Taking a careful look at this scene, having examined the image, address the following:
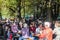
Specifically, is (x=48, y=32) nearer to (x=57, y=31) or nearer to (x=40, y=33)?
(x=57, y=31)

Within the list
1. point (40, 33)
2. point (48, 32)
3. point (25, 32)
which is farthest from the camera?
point (25, 32)

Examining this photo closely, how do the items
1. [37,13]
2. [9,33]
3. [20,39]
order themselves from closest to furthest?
[20,39] < [9,33] < [37,13]

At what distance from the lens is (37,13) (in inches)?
1362

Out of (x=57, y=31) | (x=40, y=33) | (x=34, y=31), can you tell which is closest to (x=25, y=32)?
(x=34, y=31)

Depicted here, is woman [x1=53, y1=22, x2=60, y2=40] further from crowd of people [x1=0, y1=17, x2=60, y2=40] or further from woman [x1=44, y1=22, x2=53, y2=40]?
woman [x1=44, y1=22, x2=53, y2=40]

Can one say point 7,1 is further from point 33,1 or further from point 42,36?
point 42,36

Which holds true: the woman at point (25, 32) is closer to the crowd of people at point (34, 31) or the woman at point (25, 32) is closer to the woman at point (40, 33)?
the crowd of people at point (34, 31)

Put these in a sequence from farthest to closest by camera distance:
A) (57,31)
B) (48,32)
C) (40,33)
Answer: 1. (40,33)
2. (48,32)
3. (57,31)

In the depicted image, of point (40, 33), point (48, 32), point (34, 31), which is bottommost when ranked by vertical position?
point (34, 31)

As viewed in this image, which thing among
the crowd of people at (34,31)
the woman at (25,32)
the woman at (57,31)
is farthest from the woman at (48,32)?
the woman at (25,32)

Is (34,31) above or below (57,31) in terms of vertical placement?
below

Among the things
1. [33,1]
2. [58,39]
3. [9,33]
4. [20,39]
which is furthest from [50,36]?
[33,1]

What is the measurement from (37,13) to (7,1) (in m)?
4.39

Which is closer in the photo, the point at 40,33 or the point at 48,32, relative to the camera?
the point at 48,32
